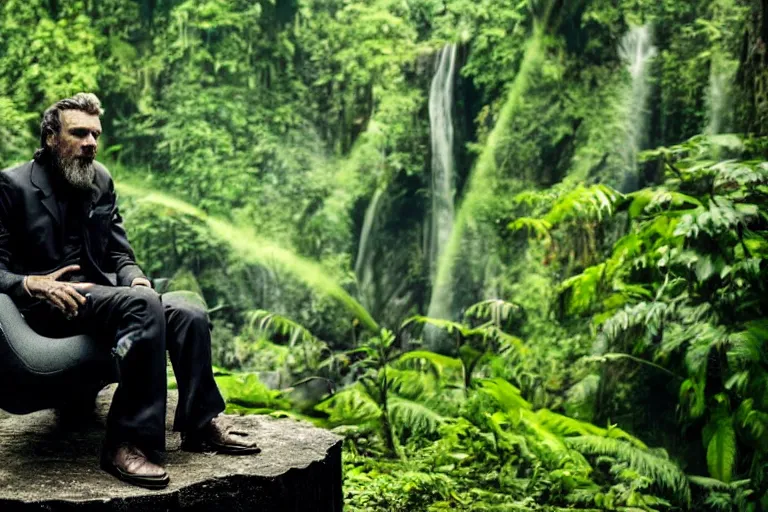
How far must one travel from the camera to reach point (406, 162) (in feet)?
35.9

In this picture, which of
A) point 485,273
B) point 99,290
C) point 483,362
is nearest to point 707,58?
point 485,273

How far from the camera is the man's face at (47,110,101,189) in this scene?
3535 mm

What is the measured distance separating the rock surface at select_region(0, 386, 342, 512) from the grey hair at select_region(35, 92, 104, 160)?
1227 mm

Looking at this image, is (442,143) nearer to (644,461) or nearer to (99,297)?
(644,461)

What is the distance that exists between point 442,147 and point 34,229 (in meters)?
7.76

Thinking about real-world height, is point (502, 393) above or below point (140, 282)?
below

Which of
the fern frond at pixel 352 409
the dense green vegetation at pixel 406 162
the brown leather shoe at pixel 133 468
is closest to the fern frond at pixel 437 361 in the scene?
the dense green vegetation at pixel 406 162

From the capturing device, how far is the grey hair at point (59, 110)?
3.51 m

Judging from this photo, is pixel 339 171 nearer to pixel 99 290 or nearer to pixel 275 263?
pixel 275 263

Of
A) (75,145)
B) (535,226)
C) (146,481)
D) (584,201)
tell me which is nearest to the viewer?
(146,481)

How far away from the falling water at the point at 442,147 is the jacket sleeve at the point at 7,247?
7551mm

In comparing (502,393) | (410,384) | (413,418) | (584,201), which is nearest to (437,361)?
(410,384)

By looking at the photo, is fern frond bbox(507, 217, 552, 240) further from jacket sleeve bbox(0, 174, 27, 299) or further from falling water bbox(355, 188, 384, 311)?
jacket sleeve bbox(0, 174, 27, 299)

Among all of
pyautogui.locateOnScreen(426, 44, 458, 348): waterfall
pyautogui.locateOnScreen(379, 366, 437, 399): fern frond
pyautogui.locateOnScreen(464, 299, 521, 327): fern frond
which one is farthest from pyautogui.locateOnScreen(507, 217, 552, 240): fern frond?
pyautogui.locateOnScreen(379, 366, 437, 399): fern frond
